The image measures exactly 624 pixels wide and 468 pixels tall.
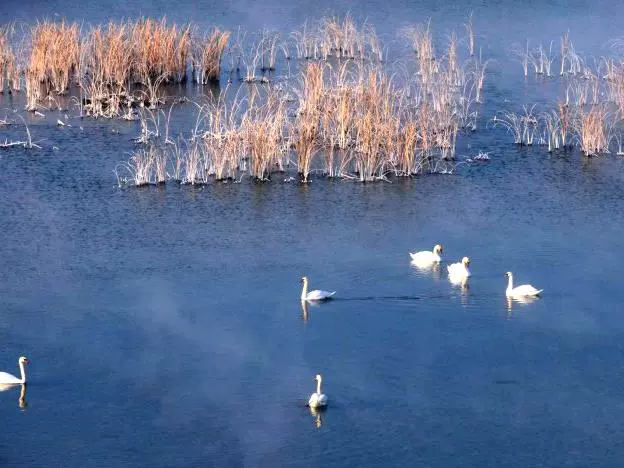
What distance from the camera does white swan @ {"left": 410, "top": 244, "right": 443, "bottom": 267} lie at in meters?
16.7

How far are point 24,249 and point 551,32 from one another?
20.3m

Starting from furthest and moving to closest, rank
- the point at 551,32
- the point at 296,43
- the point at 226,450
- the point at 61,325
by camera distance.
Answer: the point at 551,32
the point at 296,43
the point at 61,325
the point at 226,450

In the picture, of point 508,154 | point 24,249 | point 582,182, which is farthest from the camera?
point 508,154

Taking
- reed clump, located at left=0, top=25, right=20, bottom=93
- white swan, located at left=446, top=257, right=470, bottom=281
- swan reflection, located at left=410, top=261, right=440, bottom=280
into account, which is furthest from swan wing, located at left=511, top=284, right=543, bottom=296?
reed clump, located at left=0, top=25, right=20, bottom=93

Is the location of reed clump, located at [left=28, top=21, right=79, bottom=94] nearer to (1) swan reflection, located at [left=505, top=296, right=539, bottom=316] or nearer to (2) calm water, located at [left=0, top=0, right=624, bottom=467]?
(2) calm water, located at [left=0, top=0, right=624, bottom=467]

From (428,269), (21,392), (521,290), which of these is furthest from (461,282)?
(21,392)

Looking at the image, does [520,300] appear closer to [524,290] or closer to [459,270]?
[524,290]

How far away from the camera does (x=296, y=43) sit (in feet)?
104

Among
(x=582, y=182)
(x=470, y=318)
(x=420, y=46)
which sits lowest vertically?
(x=470, y=318)

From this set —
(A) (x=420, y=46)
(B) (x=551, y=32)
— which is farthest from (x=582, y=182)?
(B) (x=551, y=32)

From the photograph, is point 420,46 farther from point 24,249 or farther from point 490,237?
point 24,249

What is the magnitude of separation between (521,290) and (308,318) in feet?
9.05

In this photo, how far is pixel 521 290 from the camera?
1559 centimetres

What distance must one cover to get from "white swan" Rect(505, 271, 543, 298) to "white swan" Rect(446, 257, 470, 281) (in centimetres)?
65
